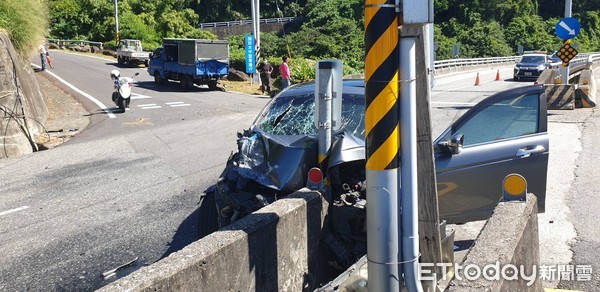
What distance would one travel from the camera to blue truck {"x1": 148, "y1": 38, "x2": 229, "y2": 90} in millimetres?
25469

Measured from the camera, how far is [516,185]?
4414 mm

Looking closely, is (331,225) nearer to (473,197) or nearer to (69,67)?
(473,197)

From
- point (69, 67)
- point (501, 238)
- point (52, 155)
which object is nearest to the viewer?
point (501, 238)

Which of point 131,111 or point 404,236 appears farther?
point 131,111

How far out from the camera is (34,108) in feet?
52.4

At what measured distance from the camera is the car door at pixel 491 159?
5242mm

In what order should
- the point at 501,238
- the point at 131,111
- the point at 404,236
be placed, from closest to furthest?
the point at 404,236 → the point at 501,238 → the point at 131,111

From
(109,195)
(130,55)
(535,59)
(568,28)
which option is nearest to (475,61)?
(535,59)

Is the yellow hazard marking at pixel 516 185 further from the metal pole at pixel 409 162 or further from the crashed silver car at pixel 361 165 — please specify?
the metal pole at pixel 409 162

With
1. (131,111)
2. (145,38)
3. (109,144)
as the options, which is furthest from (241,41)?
→ (109,144)

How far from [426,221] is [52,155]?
419 inches

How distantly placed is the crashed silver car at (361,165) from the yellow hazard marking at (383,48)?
1690 millimetres

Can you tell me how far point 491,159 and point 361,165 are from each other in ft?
4.31

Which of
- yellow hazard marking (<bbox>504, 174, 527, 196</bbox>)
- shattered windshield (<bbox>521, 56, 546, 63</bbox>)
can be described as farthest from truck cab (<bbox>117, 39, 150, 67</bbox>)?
yellow hazard marking (<bbox>504, 174, 527, 196</bbox>)
